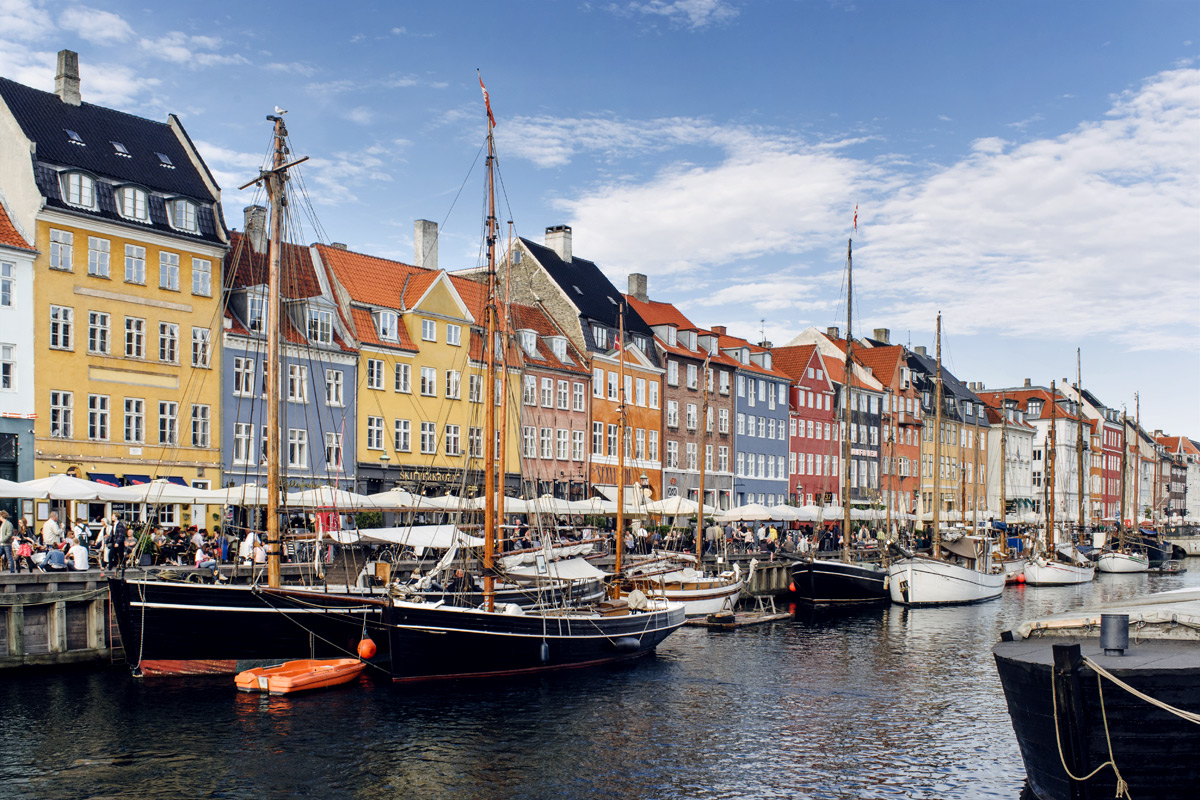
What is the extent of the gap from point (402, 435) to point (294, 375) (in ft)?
22.7

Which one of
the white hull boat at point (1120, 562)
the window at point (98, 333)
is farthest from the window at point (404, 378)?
the white hull boat at point (1120, 562)

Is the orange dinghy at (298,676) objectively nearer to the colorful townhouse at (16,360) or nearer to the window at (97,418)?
the colorful townhouse at (16,360)

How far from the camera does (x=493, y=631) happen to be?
29375mm

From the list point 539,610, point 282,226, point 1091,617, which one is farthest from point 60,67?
point 1091,617

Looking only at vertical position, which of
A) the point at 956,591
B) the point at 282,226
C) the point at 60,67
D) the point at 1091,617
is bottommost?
the point at 956,591

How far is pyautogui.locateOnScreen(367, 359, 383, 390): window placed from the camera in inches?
2125

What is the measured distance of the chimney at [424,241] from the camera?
210ft

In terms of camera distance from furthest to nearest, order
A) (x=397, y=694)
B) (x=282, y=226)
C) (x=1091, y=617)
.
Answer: (x=282, y=226), (x=397, y=694), (x=1091, y=617)

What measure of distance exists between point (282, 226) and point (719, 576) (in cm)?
2511

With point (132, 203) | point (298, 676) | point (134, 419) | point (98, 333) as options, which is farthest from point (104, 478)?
point (298, 676)

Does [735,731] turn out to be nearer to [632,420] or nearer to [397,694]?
[397,694]

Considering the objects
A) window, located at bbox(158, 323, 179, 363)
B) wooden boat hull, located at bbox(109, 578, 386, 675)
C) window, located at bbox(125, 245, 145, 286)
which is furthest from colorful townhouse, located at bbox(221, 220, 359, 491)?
wooden boat hull, located at bbox(109, 578, 386, 675)

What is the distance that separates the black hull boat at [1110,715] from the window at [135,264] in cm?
3962

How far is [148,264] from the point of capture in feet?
152
